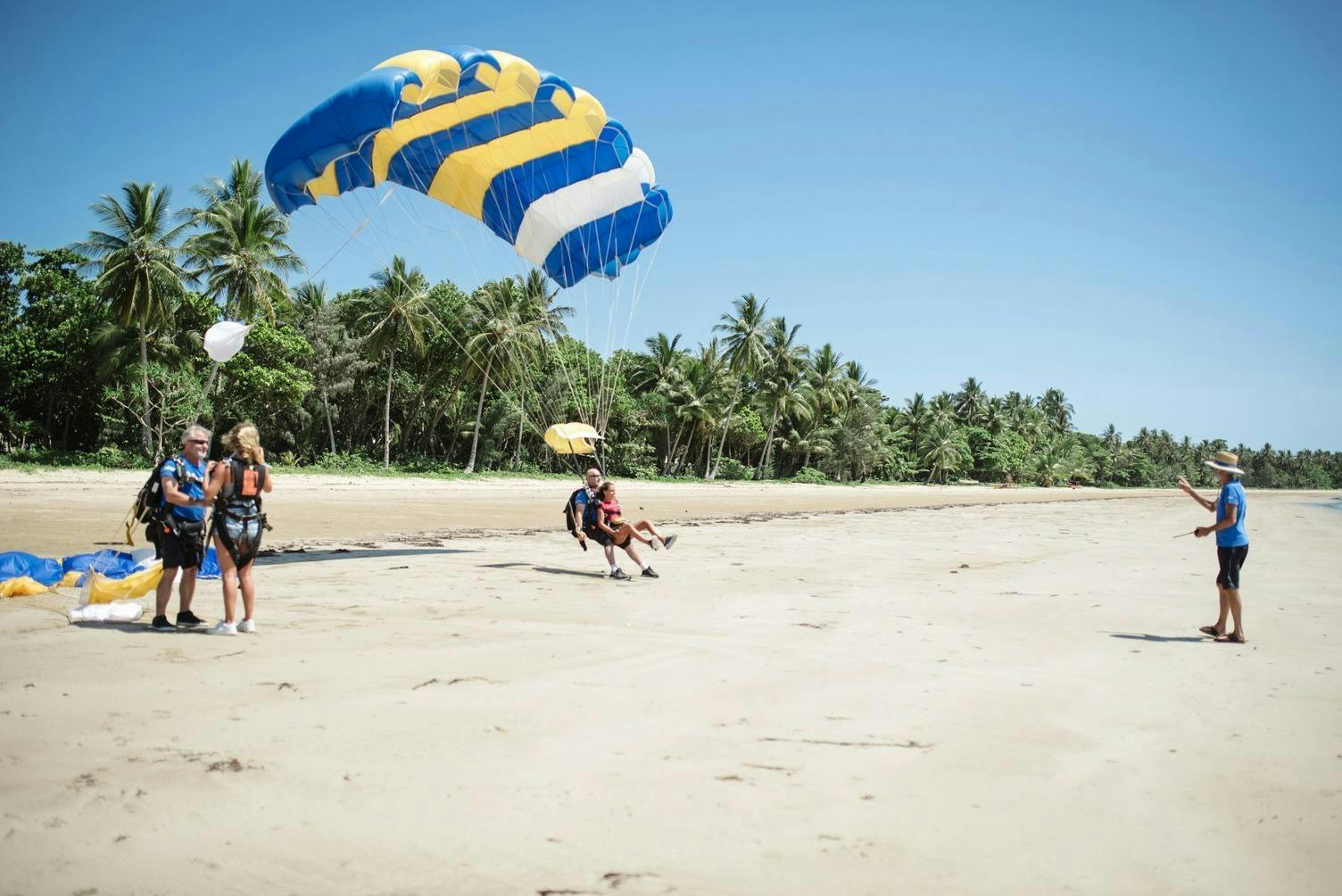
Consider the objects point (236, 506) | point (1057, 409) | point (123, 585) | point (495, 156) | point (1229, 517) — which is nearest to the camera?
point (236, 506)

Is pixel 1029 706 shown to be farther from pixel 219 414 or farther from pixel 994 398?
pixel 994 398

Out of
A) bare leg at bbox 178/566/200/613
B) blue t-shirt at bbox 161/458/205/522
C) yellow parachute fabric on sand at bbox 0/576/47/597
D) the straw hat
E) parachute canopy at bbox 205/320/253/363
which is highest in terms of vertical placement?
parachute canopy at bbox 205/320/253/363

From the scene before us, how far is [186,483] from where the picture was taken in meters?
5.29

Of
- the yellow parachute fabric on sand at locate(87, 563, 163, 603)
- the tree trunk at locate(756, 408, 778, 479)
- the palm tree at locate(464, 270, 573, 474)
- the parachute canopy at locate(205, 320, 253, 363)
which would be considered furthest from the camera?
the tree trunk at locate(756, 408, 778, 479)

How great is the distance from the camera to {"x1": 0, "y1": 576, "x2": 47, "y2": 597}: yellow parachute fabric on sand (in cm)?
611

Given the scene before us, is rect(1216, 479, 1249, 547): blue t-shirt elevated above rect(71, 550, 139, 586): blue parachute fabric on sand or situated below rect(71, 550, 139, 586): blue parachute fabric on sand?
above

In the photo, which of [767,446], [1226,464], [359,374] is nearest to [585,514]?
[1226,464]

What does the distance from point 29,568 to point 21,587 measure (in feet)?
1.44

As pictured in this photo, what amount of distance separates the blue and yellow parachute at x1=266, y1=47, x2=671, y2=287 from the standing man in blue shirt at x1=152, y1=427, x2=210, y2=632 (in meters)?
4.57

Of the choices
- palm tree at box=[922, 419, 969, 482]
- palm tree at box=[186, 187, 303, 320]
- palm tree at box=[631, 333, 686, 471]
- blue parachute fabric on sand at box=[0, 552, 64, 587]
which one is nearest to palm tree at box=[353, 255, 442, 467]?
palm tree at box=[186, 187, 303, 320]

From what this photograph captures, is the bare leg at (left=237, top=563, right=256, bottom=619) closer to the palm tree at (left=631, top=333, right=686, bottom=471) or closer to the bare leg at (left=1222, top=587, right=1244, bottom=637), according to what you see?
the bare leg at (left=1222, top=587, right=1244, bottom=637)

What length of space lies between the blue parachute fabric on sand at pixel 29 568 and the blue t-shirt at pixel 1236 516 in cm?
961

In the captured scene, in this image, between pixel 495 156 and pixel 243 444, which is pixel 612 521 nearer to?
pixel 243 444

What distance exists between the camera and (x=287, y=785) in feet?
9.34
